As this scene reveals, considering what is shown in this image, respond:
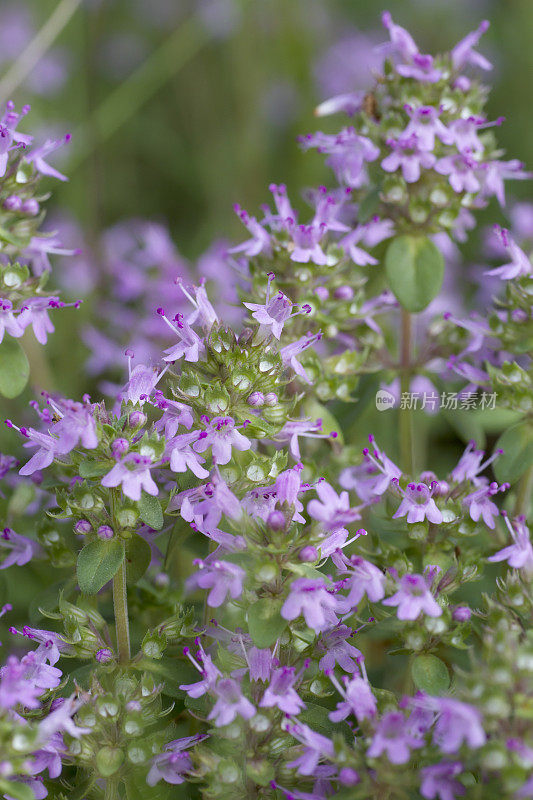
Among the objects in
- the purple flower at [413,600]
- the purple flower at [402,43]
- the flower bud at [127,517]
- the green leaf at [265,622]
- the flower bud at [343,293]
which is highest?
the purple flower at [402,43]

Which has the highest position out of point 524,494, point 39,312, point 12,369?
point 39,312

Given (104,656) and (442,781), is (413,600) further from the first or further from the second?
(104,656)

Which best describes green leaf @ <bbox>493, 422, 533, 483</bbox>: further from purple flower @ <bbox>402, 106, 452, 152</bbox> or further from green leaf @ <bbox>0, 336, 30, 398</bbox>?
green leaf @ <bbox>0, 336, 30, 398</bbox>

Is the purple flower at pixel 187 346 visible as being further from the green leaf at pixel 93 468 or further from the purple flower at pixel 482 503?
the purple flower at pixel 482 503

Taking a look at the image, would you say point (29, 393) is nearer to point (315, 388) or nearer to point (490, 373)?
point (315, 388)

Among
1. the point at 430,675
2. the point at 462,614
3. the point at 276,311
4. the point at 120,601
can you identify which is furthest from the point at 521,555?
the point at 120,601

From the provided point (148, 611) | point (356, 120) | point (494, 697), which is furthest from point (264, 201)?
point (494, 697)

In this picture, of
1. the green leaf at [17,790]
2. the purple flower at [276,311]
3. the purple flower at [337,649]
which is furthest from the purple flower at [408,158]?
the green leaf at [17,790]
